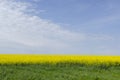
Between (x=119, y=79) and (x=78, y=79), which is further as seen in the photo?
(x=119, y=79)

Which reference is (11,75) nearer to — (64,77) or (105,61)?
(64,77)

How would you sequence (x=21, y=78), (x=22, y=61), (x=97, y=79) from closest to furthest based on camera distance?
(x=21, y=78) < (x=97, y=79) < (x=22, y=61)

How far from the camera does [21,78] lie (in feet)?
74.5

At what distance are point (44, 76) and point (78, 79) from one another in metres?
2.40

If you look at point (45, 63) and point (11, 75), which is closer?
point (11, 75)

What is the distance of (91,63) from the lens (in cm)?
3453

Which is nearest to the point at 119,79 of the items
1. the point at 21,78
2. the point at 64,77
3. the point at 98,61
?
the point at 64,77

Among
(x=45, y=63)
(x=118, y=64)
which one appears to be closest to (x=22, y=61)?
(x=45, y=63)

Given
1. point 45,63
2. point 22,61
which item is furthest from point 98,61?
point 22,61

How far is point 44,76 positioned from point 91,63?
11753 millimetres

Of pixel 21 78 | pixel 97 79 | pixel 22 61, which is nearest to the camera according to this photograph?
pixel 21 78

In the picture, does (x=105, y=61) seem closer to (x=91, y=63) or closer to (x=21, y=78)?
(x=91, y=63)

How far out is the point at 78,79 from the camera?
78.0 ft

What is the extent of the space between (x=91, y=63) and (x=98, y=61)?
120cm
